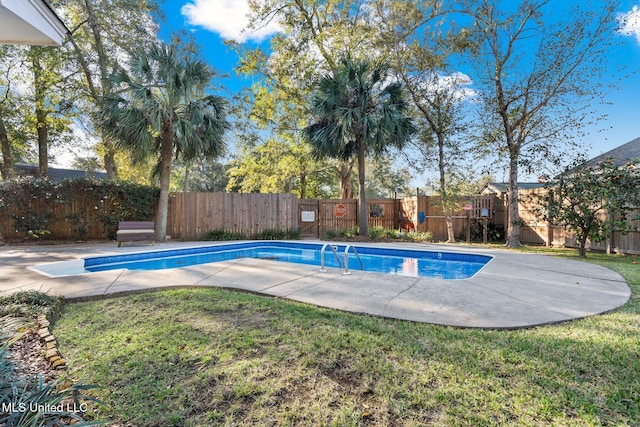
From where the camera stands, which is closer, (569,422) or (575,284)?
(569,422)

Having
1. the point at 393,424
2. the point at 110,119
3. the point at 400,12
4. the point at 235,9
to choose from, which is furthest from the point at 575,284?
the point at 235,9

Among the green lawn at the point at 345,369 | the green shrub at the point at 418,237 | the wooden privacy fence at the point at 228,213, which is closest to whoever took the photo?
the green lawn at the point at 345,369

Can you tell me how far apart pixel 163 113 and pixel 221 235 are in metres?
4.81

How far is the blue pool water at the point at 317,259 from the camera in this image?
21.7 ft

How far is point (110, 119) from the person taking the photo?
904 centimetres

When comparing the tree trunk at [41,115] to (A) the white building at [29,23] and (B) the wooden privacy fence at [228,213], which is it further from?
(A) the white building at [29,23]

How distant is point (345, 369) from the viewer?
80.5 inches

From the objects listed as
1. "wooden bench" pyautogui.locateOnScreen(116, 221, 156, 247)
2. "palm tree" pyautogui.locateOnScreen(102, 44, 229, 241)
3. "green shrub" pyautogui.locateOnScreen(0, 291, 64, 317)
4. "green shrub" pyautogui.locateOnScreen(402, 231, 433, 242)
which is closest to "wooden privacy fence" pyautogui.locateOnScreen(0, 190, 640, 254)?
"green shrub" pyautogui.locateOnScreen(402, 231, 433, 242)

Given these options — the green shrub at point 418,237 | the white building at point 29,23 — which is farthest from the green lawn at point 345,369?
the green shrub at point 418,237

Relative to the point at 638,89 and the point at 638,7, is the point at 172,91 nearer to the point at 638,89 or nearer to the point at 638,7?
the point at 638,7

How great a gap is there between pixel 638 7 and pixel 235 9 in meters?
13.9

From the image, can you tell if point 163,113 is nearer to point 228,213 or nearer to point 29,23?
point 228,213

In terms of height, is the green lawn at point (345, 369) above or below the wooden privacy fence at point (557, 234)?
below

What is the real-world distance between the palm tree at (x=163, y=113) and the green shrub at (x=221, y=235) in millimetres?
1545
